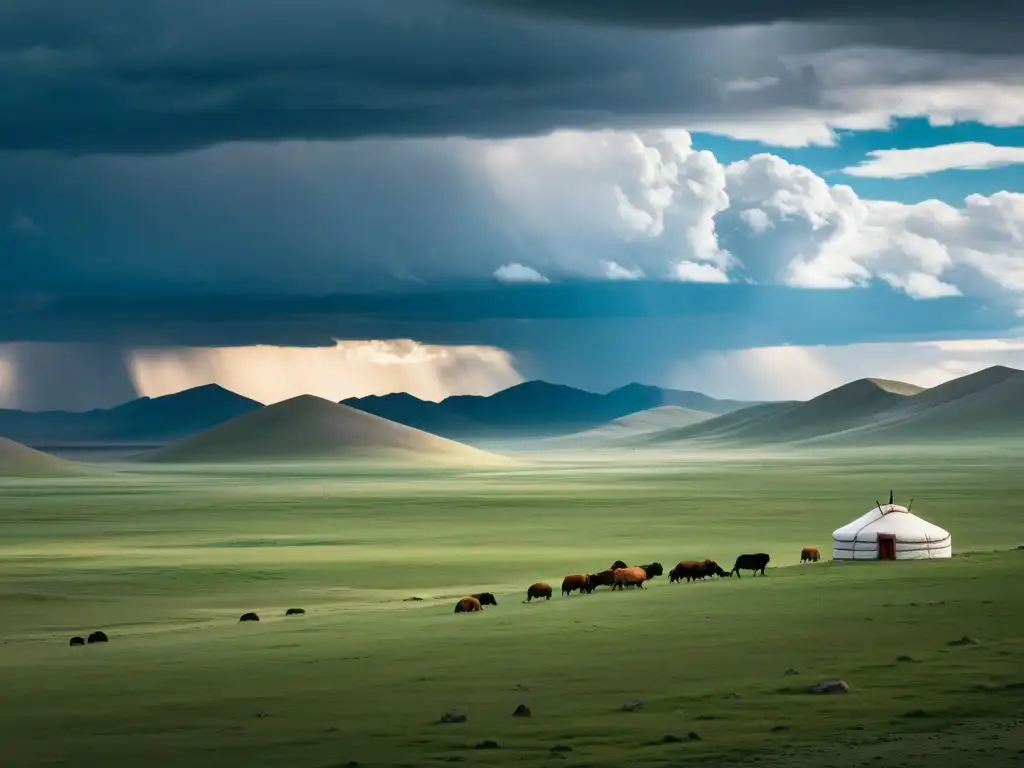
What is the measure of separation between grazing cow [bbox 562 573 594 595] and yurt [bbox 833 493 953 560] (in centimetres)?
963

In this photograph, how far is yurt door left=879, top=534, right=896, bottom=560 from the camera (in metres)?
53.8

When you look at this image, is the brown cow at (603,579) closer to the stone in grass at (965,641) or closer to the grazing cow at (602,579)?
the grazing cow at (602,579)

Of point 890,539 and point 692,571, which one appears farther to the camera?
point 890,539

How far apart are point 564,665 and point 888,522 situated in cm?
2486

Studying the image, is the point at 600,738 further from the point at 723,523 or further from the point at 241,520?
the point at 241,520

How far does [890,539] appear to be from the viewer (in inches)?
2117

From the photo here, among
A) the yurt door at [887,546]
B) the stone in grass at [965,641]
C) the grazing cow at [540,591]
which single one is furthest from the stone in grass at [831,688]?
the yurt door at [887,546]

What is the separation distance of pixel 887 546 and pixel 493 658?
929 inches

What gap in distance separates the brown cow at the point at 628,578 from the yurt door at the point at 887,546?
8.59 metres

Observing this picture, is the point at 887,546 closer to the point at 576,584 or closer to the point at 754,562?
the point at 754,562

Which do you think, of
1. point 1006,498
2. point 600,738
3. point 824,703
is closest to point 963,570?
point 824,703

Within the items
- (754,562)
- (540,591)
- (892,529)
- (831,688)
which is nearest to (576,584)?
(540,591)

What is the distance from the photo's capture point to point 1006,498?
402 ft

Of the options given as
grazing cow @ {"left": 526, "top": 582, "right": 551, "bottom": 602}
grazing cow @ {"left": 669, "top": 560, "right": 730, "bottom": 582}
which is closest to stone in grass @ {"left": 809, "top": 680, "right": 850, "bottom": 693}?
grazing cow @ {"left": 526, "top": 582, "right": 551, "bottom": 602}
